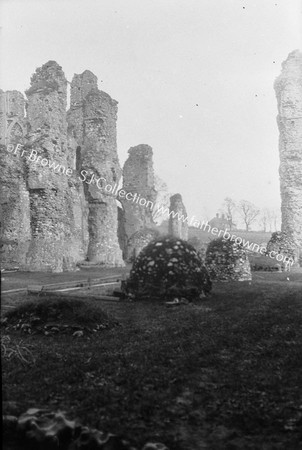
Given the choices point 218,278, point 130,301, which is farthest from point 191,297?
point 218,278

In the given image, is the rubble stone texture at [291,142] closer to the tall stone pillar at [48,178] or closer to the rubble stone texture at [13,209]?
the tall stone pillar at [48,178]

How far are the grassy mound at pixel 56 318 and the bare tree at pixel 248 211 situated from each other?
81.5 m

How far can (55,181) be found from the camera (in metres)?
17.7

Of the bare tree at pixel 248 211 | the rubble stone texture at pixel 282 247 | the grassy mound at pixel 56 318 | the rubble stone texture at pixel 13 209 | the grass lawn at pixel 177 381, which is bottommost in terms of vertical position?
the grass lawn at pixel 177 381

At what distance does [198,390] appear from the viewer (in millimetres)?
2953

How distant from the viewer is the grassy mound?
192 inches

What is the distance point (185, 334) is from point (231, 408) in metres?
2.14

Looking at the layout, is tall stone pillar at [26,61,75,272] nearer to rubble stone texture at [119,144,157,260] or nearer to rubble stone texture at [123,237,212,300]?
rubble stone texture at [123,237,212,300]

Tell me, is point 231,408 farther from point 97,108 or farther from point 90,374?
point 97,108

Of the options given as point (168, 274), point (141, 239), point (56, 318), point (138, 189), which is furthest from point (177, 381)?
point (138, 189)

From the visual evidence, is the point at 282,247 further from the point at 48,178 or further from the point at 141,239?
the point at 48,178

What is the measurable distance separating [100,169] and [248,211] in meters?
65.4

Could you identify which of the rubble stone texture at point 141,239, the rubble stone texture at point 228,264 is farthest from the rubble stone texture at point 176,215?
the rubble stone texture at point 228,264

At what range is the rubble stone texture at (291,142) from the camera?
26.9 meters
